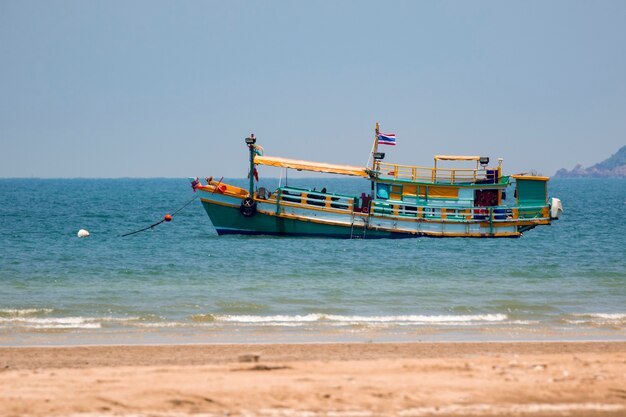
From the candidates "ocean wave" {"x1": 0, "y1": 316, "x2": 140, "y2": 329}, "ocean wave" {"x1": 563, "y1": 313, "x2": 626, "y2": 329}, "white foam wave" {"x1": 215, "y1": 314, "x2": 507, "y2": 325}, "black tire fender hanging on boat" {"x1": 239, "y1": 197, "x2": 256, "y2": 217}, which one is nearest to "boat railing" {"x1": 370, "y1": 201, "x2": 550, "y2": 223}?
"black tire fender hanging on boat" {"x1": 239, "y1": 197, "x2": 256, "y2": 217}

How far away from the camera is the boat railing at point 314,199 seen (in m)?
39.0

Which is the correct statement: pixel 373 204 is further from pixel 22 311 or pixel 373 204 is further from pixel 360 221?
pixel 22 311

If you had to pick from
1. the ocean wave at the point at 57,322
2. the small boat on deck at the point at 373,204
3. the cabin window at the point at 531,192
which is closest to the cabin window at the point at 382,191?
the small boat on deck at the point at 373,204

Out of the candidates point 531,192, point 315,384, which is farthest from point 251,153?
point 315,384

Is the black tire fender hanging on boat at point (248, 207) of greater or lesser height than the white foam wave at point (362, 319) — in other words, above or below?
above

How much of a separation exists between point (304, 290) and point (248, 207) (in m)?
14.1

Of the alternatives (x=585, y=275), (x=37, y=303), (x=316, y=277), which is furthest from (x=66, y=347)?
(x=585, y=275)

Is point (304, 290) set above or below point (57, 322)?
above

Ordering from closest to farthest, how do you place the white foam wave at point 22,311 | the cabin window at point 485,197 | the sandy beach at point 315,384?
1. the sandy beach at point 315,384
2. the white foam wave at point 22,311
3. the cabin window at point 485,197

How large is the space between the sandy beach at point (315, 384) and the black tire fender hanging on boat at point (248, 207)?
23224 mm

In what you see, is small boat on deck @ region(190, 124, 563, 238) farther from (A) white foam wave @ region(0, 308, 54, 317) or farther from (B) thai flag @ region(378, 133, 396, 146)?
(A) white foam wave @ region(0, 308, 54, 317)

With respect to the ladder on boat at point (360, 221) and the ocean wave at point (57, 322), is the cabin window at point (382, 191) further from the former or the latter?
the ocean wave at point (57, 322)

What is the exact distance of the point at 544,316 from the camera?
2150 centimetres

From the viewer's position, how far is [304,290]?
83.5 ft
